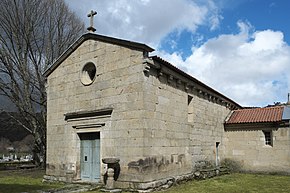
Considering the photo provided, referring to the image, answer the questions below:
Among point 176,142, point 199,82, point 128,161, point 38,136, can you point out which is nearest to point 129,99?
point 128,161

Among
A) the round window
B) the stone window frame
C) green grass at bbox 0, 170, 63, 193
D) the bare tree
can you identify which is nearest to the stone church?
the round window

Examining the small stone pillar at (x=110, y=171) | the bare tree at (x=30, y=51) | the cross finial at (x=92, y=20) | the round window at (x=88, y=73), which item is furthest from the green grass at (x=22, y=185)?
the bare tree at (x=30, y=51)

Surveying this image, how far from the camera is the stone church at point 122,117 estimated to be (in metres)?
9.84

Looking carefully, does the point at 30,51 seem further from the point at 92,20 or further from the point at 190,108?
the point at 190,108

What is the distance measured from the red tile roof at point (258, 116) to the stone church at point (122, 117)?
343 centimetres

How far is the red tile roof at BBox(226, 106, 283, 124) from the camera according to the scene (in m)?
16.0

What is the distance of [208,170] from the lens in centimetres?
1366

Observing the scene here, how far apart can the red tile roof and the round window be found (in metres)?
9.13

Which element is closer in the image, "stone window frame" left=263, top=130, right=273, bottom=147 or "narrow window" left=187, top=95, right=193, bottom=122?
"narrow window" left=187, top=95, right=193, bottom=122

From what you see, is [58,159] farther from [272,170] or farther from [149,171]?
[272,170]

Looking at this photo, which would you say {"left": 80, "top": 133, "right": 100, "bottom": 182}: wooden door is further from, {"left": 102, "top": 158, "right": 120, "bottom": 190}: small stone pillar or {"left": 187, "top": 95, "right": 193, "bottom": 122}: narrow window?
{"left": 187, "top": 95, "right": 193, "bottom": 122}: narrow window

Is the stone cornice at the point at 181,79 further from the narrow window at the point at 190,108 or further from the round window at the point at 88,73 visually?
the round window at the point at 88,73

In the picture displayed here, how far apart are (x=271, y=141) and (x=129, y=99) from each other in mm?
9556

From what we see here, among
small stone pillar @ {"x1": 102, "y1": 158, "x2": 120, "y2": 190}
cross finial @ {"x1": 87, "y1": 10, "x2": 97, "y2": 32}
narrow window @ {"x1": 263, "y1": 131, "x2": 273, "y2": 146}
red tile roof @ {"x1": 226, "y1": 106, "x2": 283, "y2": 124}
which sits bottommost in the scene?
small stone pillar @ {"x1": 102, "y1": 158, "x2": 120, "y2": 190}
